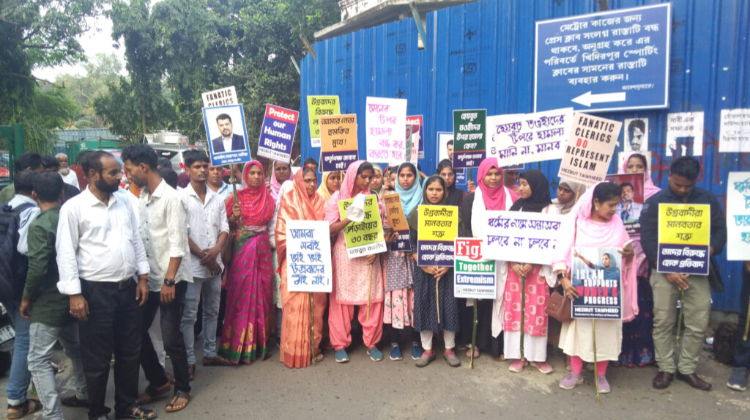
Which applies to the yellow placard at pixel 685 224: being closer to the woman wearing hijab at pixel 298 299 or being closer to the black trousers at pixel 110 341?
the woman wearing hijab at pixel 298 299

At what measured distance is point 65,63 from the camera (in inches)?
688

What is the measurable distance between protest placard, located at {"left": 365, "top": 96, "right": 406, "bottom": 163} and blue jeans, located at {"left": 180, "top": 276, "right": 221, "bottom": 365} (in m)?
2.25

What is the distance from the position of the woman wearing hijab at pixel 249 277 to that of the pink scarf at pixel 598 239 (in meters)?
2.75

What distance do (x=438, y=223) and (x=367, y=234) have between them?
2.23ft

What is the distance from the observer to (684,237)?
3.99 meters

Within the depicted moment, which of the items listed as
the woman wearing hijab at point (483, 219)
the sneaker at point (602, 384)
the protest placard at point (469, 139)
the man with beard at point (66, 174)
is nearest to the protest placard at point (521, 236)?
the woman wearing hijab at point (483, 219)

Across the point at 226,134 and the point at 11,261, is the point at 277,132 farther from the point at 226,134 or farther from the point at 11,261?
the point at 11,261

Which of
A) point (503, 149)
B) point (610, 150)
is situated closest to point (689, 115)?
point (610, 150)

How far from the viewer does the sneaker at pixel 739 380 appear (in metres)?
4.10

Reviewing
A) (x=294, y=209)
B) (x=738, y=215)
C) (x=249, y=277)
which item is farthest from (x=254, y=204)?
(x=738, y=215)

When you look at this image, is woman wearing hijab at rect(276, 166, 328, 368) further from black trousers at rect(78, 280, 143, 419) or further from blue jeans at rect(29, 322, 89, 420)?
blue jeans at rect(29, 322, 89, 420)

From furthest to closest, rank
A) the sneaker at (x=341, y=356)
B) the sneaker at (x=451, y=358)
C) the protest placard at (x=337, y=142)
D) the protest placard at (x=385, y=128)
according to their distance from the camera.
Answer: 1. the protest placard at (x=385, y=128)
2. the protest placard at (x=337, y=142)
3. the sneaker at (x=341, y=356)
4. the sneaker at (x=451, y=358)

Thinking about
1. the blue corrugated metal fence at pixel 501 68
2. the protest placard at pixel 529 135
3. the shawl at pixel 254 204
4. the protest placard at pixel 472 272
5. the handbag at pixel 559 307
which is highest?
the blue corrugated metal fence at pixel 501 68

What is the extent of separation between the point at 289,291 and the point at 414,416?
5.41 feet
